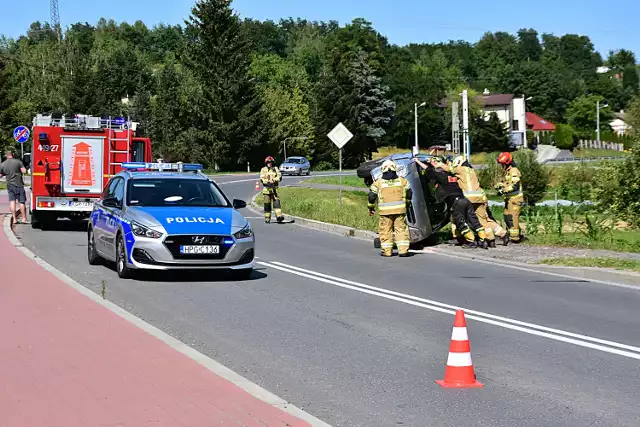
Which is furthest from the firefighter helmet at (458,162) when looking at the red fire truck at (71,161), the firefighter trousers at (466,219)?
the red fire truck at (71,161)

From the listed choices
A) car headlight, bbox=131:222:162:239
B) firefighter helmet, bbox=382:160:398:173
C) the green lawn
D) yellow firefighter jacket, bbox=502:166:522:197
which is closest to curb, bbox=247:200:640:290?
yellow firefighter jacket, bbox=502:166:522:197

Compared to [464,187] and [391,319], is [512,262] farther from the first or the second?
[391,319]

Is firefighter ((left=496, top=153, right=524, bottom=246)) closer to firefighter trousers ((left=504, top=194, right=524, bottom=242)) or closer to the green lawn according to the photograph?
firefighter trousers ((left=504, top=194, right=524, bottom=242))

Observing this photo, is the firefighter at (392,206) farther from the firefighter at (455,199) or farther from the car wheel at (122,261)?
the car wheel at (122,261)

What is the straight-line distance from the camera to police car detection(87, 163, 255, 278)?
1352 cm

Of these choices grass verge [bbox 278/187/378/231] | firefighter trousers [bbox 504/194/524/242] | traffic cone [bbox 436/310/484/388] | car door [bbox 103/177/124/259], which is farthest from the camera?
grass verge [bbox 278/187/378/231]

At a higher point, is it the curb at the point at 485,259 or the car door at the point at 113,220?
the car door at the point at 113,220

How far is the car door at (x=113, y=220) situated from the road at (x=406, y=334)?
488 mm

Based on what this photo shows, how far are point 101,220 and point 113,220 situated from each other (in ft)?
3.24

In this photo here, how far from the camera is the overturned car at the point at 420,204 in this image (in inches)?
739

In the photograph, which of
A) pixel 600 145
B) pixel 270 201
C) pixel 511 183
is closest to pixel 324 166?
pixel 600 145

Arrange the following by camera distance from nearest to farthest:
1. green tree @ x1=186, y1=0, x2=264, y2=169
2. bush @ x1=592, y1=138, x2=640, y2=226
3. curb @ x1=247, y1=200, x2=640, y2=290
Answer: curb @ x1=247, y1=200, x2=640, y2=290
bush @ x1=592, y1=138, x2=640, y2=226
green tree @ x1=186, y1=0, x2=264, y2=169

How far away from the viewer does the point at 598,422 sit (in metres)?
6.23

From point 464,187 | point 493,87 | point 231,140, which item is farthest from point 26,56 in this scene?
point 464,187
